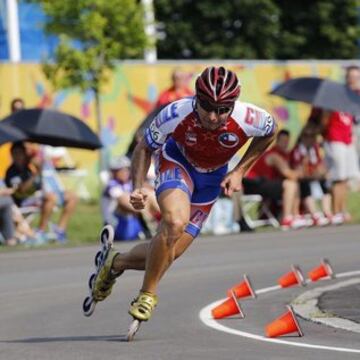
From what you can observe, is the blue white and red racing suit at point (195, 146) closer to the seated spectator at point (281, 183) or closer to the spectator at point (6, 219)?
the spectator at point (6, 219)

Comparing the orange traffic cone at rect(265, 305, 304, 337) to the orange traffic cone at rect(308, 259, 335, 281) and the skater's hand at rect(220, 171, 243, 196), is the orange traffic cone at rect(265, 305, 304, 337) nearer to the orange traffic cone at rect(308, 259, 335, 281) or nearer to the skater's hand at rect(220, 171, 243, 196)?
the skater's hand at rect(220, 171, 243, 196)

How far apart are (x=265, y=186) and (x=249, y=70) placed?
24.4 ft

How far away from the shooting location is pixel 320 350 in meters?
9.79

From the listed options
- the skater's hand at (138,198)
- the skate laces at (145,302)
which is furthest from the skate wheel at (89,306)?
the skater's hand at (138,198)

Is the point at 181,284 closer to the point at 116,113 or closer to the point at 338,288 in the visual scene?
Answer: the point at 338,288

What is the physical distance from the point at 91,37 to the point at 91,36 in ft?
0.36

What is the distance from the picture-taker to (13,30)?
3244 centimetres

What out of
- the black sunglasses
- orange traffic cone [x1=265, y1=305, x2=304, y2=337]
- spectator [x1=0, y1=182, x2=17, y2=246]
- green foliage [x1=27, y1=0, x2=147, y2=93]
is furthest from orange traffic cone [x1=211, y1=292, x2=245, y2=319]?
green foliage [x1=27, y1=0, x2=147, y2=93]

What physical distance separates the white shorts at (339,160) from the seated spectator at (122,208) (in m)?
2.99

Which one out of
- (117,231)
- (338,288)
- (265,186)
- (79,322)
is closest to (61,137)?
(117,231)

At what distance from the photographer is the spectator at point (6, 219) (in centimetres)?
2041

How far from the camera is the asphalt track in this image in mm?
9977

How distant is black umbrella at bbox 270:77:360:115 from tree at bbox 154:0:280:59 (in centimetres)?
1948

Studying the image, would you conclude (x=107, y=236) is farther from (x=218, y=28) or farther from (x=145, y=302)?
(x=218, y=28)
